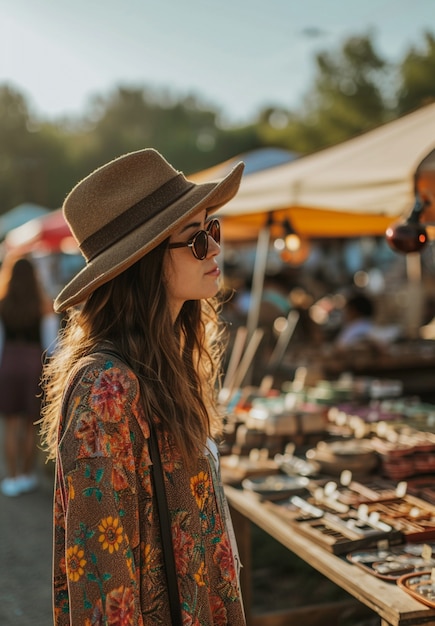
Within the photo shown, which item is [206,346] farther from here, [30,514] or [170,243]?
[30,514]

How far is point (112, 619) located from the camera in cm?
145

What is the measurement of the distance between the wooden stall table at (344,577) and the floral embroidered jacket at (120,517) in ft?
1.81

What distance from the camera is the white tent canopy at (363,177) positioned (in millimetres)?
3539

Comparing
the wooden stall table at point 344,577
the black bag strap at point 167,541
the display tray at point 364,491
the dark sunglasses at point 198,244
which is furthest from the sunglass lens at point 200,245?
the display tray at point 364,491

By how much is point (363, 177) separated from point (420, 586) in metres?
2.31

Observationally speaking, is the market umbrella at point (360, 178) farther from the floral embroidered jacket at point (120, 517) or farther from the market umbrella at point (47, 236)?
the market umbrella at point (47, 236)

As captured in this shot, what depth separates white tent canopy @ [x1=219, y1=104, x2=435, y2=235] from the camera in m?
3.54

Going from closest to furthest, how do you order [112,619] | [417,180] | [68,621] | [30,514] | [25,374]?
1. [112,619]
2. [68,621]
3. [417,180]
4. [30,514]
5. [25,374]

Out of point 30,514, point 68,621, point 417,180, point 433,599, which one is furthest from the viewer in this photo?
point 30,514

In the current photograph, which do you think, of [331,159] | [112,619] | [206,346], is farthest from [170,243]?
[331,159]

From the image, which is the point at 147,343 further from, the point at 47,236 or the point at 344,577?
the point at 47,236

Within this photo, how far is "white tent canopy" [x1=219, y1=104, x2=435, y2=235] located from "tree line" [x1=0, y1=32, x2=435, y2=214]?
2.14 feet

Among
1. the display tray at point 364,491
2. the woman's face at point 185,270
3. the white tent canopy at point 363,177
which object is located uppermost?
the white tent canopy at point 363,177

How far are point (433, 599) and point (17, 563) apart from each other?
11.8ft
